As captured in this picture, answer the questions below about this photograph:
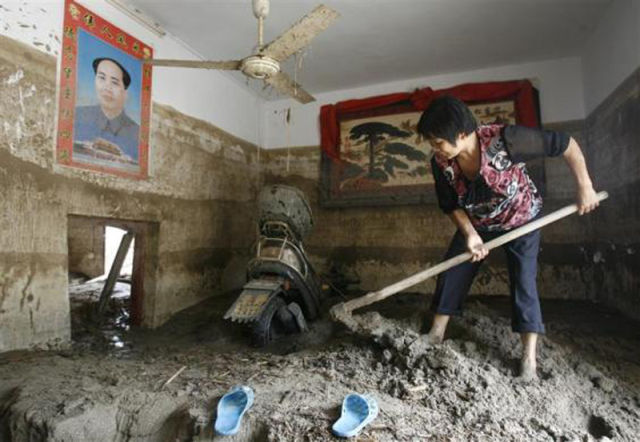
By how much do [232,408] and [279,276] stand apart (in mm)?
1753

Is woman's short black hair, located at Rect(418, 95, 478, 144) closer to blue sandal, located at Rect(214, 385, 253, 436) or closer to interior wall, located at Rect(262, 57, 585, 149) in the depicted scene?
blue sandal, located at Rect(214, 385, 253, 436)

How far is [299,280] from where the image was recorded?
3.47 metres

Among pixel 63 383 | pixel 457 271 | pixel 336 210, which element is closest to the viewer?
pixel 63 383

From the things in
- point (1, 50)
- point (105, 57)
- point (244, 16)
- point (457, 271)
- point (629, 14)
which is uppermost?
point (244, 16)

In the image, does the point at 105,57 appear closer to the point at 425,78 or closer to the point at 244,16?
the point at 244,16

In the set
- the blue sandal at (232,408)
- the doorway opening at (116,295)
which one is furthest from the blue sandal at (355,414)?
the doorway opening at (116,295)

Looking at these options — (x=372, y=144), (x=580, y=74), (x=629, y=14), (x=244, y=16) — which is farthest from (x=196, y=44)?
(x=580, y=74)

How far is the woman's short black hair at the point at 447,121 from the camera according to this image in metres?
1.86

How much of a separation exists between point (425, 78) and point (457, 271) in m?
3.43

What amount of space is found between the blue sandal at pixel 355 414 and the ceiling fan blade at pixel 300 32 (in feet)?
7.10

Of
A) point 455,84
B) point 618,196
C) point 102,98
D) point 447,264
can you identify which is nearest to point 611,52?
point 618,196

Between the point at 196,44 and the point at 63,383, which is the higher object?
the point at 196,44

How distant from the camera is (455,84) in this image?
4742 mm

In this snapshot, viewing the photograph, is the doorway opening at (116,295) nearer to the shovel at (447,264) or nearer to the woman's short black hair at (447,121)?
the shovel at (447,264)
